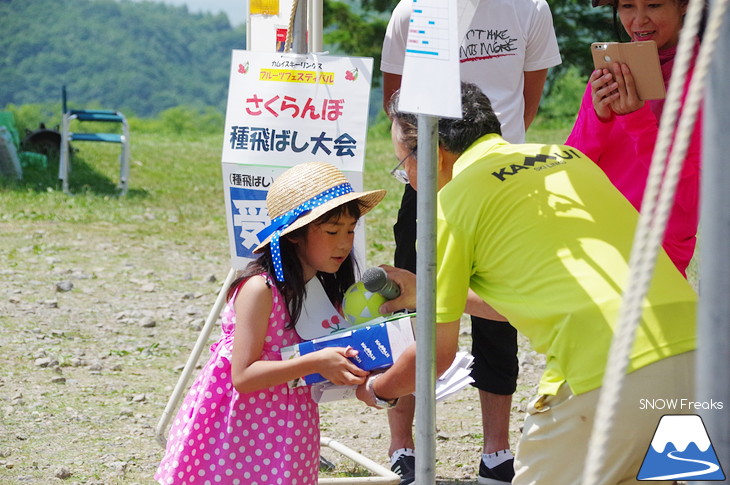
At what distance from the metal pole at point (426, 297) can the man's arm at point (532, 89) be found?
2044mm

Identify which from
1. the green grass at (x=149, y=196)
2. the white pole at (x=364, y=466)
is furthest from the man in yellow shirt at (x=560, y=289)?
the green grass at (x=149, y=196)

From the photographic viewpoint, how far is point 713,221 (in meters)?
1.41

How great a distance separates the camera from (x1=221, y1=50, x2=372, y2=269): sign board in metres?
3.27

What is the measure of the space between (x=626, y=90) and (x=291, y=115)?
1.16m

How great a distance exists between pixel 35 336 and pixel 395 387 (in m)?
3.72

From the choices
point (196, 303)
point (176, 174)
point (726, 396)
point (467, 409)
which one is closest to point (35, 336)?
point (196, 303)

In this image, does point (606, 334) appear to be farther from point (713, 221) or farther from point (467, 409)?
point (467, 409)

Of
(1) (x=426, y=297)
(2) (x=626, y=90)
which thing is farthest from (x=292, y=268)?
(2) (x=626, y=90)

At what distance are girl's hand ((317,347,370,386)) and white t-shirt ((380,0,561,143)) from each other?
1566 mm

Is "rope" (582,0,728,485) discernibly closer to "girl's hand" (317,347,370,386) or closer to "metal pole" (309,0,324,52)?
"girl's hand" (317,347,370,386)

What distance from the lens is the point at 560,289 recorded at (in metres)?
2.13

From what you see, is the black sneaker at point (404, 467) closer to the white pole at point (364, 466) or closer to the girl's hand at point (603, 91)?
the white pole at point (364, 466)

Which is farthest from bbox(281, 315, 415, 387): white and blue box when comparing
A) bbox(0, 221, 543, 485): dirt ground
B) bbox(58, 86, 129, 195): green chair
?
bbox(58, 86, 129, 195): green chair

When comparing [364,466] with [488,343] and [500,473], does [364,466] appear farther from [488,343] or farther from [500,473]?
[488,343]
